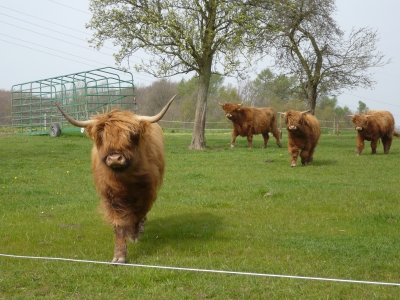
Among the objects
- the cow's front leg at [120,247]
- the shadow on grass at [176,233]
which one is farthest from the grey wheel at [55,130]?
the cow's front leg at [120,247]

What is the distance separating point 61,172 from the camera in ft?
47.1

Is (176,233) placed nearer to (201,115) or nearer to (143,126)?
(143,126)

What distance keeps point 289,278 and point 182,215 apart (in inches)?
151

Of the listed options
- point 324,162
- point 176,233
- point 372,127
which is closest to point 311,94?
point 372,127

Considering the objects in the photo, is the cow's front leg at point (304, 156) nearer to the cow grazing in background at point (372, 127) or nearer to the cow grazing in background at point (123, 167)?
the cow grazing in background at point (372, 127)

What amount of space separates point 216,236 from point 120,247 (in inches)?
64.5

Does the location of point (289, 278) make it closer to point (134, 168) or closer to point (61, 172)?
point (134, 168)

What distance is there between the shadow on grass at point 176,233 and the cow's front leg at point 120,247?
17 cm

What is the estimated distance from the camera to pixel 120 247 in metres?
6.00

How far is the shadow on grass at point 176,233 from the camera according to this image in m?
6.58

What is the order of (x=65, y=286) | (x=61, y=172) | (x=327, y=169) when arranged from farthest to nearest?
(x=327, y=169)
(x=61, y=172)
(x=65, y=286)

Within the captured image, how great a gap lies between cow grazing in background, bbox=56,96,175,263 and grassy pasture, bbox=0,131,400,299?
17.3 inches

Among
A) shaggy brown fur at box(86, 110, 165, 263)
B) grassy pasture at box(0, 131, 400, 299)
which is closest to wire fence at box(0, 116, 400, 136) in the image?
grassy pasture at box(0, 131, 400, 299)

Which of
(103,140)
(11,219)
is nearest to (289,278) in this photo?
(103,140)
